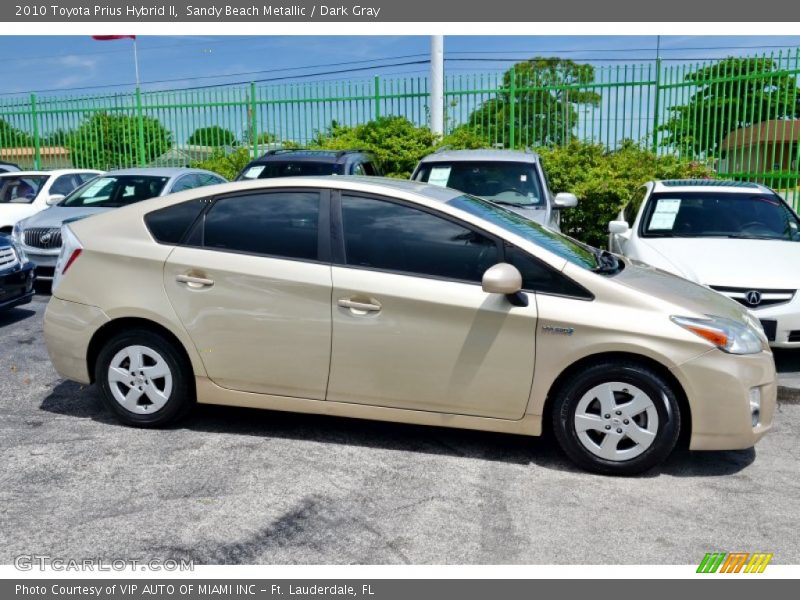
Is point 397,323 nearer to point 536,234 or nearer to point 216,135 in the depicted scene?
point 536,234

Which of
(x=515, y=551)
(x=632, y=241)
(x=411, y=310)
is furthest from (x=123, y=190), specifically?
(x=515, y=551)

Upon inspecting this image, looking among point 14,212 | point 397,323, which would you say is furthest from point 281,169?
point 397,323

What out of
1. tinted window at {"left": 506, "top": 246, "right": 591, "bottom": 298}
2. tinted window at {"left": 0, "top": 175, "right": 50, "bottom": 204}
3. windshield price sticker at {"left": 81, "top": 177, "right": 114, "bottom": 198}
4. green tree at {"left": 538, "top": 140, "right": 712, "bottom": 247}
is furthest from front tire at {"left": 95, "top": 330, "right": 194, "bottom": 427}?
A: tinted window at {"left": 0, "top": 175, "right": 50, "bottom": 204}

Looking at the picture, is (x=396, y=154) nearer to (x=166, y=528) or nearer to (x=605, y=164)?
(x=605, y=164)

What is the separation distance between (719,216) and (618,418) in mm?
4446

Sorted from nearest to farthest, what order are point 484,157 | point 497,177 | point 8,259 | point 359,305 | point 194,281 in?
point 359,305 < point 194,281 < point 8,259 < point 497,177 < point 484,157

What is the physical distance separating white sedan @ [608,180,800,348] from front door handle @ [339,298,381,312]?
10.3ft

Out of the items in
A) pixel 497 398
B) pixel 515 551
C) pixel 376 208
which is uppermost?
pixel 376 208

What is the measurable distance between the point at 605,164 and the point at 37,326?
8.56 meters

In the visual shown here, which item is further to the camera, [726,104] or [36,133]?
[36,133]

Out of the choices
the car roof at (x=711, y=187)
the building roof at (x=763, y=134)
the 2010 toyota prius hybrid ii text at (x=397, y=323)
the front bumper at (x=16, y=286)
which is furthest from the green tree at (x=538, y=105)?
the 2010 toyota prius hybrid ii text at (x=397, y=323)

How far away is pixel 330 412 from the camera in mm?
5059

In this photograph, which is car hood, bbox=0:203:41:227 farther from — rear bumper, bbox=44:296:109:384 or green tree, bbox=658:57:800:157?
green tree, bbox=658:57:800:157

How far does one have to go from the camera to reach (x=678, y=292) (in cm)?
497
